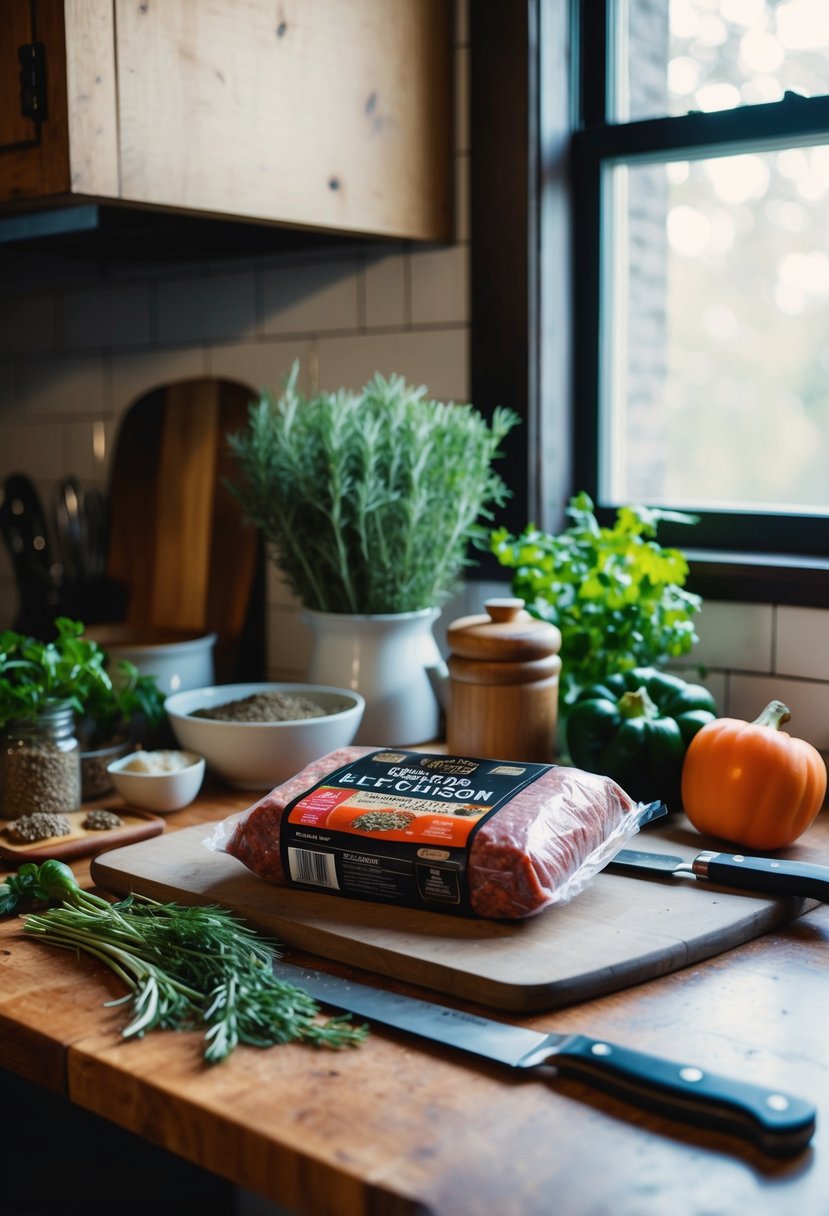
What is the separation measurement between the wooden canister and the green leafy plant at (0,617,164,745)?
0.35m

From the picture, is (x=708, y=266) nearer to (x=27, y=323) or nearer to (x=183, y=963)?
(x=183, y=963)

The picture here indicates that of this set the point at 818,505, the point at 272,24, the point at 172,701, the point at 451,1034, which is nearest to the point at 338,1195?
the point at 451,1034

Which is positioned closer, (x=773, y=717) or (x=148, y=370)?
(x=773, y=717)

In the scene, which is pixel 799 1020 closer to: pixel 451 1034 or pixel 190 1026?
pixel 451 1034

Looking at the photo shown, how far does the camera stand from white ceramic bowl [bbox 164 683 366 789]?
3.96 ft

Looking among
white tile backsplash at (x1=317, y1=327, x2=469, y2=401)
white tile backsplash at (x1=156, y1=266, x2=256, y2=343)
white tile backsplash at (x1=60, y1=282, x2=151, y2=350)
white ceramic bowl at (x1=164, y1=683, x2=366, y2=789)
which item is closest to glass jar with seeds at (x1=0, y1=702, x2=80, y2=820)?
white ceramic bowl at (x1=164, y1=683, x2=366, y2=789)

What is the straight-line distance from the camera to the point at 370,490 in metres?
1.31

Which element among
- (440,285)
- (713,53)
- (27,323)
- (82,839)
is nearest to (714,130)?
(713,53)

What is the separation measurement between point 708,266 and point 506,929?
94 centimetres

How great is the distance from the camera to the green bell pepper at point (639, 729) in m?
1.17

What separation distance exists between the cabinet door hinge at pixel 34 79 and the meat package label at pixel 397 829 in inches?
28.6

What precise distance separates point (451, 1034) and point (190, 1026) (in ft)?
0.55

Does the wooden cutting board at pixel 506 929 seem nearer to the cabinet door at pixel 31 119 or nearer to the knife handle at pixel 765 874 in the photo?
the knife handle at pixel 765 874

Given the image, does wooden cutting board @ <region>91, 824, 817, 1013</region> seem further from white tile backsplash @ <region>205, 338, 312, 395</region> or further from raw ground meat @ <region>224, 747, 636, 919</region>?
white tile backsplash @ <region>205, 338, 312, 395</region>
